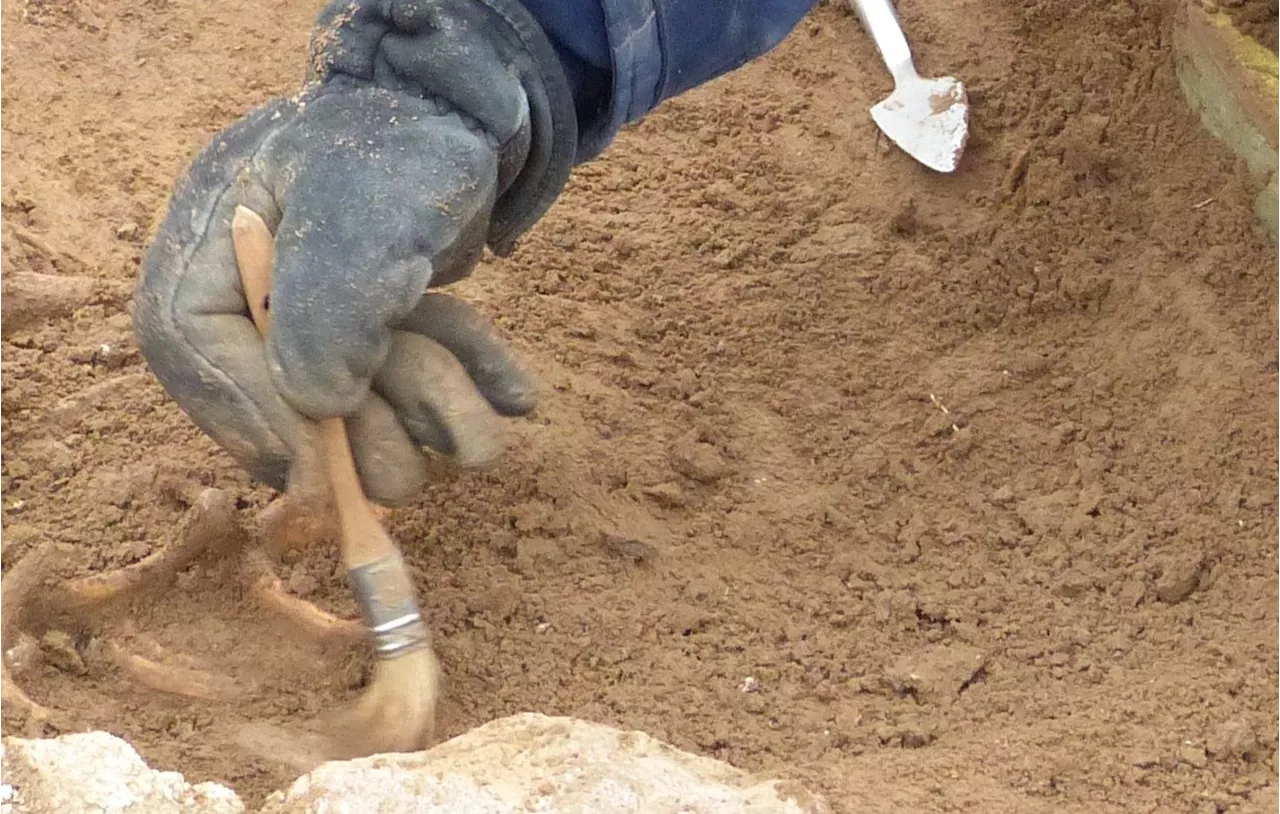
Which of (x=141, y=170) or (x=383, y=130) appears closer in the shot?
(x=383, y=130)

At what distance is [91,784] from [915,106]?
1.83 meters

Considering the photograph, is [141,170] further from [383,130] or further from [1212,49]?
[1212,49]

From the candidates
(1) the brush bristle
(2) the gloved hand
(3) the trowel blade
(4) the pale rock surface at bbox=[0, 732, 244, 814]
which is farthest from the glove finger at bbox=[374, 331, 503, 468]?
(3) the trowel blade

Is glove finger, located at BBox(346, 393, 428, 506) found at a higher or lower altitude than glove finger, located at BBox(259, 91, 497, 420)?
lower

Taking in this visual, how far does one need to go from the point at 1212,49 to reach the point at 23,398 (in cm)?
180

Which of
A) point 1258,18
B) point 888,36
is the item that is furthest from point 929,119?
point 1258,18

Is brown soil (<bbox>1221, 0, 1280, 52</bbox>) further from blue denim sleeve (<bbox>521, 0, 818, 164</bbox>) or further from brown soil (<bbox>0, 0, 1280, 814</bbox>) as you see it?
blue denim sleeve (<bbox>521, 0, 818, 164</bbox>)

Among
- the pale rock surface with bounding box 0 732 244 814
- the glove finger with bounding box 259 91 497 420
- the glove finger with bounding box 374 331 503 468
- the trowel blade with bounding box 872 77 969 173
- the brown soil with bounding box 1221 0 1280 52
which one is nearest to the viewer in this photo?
the pale rock surface with bounding box 0 732 244 814

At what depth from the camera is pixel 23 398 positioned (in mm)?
1871

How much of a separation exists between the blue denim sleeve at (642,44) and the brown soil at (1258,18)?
0.83 meters

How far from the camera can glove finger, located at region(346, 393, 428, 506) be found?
4.66 feet

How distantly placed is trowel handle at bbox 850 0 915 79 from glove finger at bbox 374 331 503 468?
4.53 feet

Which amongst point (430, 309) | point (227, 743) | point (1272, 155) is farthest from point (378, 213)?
point (1272, 155)

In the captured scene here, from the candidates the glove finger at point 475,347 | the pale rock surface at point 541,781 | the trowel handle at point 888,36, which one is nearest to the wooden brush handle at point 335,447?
the glove finger at point 475,347
